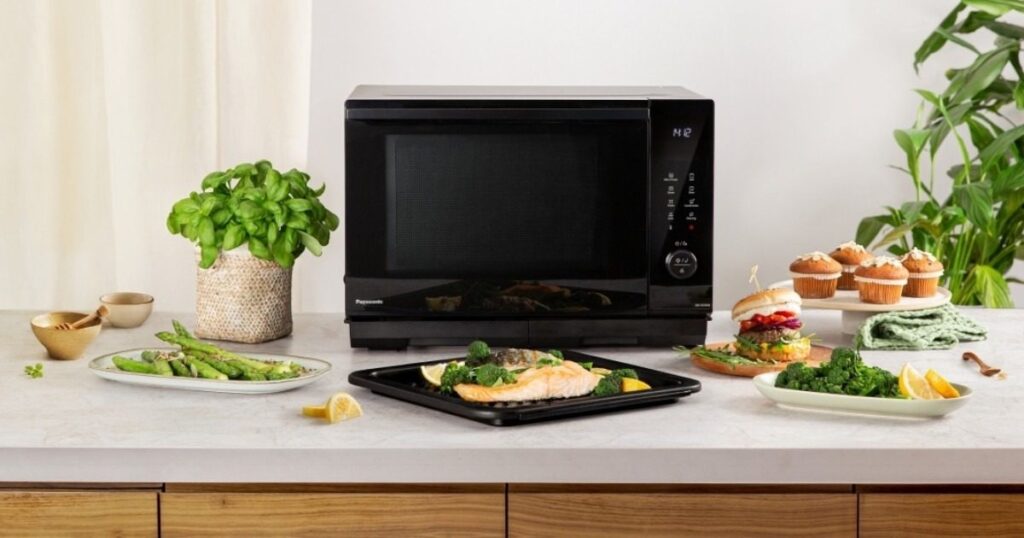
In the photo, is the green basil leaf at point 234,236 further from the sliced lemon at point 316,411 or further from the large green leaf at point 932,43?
the large green leaf at point 932,43

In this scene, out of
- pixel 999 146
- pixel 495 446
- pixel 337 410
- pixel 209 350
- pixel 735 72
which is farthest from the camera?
pixel 735 72

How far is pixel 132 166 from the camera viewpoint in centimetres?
309

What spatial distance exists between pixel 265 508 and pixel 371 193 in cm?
61

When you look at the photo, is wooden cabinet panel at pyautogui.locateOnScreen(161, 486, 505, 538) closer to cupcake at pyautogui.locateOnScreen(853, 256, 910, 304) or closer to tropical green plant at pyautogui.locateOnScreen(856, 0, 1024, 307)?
cupcake at pyautogui.locateOnScreen(853, 256, 910, 304)

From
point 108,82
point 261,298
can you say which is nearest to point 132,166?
point 108,82

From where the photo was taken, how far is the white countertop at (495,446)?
54.5 inches

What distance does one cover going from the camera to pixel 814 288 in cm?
203

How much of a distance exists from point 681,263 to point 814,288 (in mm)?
278

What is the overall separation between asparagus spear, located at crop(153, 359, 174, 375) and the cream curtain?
1.45m

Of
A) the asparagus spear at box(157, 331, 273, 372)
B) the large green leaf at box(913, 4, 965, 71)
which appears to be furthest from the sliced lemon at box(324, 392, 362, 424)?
the large green leaf at box(913, 4, 965, 71)

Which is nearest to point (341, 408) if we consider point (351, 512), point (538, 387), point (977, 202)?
point (351, 512)

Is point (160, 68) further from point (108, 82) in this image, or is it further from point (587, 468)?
point (587, 468)

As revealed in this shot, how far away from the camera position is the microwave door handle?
1.87 metres

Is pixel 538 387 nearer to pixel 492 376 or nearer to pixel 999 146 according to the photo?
pixel 492 376
